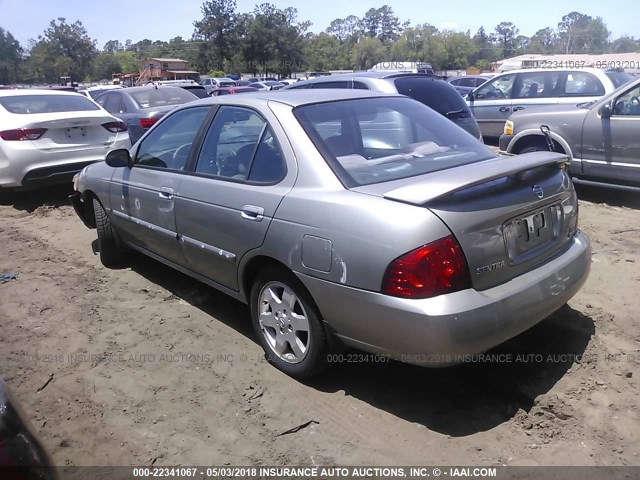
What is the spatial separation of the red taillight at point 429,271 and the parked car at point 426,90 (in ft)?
16.1

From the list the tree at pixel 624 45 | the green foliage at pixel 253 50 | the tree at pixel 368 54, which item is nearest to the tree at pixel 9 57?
the green foliage at pixel 253 50

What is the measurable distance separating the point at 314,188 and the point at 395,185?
17.1 inches

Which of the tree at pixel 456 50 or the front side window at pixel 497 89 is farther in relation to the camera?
the tree at pixel 456 50

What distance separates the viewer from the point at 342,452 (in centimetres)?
271

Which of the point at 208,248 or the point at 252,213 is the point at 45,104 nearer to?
the point at 208,248

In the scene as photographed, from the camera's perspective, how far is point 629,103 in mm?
6500

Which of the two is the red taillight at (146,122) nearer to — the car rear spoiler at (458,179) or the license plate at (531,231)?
the car rear spoiler at (458,179)

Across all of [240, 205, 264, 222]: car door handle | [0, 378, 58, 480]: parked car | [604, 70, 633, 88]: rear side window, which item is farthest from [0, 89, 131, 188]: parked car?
[604, 70, 633, 88]: rear side window

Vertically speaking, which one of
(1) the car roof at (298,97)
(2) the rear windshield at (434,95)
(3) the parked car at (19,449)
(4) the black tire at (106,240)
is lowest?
(4) the black tire at (106,240)

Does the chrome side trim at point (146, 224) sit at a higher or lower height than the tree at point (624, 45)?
lower

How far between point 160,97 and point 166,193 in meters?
7.26

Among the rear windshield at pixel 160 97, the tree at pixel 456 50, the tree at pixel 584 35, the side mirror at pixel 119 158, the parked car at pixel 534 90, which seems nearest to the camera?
the side mirror at pixel 119 158

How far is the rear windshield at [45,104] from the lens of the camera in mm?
7667

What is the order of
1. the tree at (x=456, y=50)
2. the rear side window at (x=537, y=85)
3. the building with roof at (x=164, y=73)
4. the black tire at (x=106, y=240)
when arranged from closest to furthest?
the black tire at (x=106, y=240), the rear side window at (x=537, y=85), the building with roof at (x=164, y=73), the tree at (x=456, y=50)
